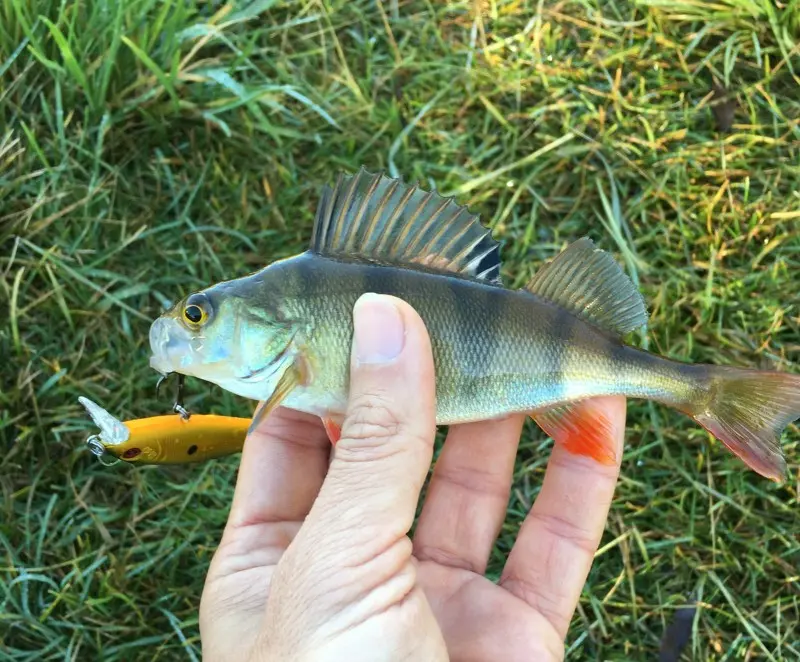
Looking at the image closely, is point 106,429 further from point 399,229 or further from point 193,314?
point 399,229

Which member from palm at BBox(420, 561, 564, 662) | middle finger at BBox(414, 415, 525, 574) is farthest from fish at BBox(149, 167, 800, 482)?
palm at BBox(420, 561, 564, 662)

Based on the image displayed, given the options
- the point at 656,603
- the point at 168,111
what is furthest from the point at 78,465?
the point at 656,603

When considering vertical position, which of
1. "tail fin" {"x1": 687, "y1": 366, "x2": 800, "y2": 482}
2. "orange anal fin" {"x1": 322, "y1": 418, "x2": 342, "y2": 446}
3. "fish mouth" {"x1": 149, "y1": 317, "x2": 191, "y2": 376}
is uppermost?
"fish mouth" {"x1": 149, "y1": 317, "x2": 191, "y2": 376}

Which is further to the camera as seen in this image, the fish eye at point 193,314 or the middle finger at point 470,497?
the middle finger at point 470,497

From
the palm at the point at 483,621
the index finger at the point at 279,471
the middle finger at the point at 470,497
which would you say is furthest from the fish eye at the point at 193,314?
the palm at the point at 483,621

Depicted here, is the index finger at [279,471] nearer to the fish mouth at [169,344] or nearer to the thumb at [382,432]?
the fish mouth at [169,344]

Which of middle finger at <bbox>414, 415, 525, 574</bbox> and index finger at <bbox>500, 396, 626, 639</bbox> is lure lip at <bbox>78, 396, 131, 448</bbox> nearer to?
middle finger at <bbox>414, 415, 525, 574</bbox>

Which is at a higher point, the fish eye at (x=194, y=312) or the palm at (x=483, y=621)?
the fish eye at (x=194, y=312)
